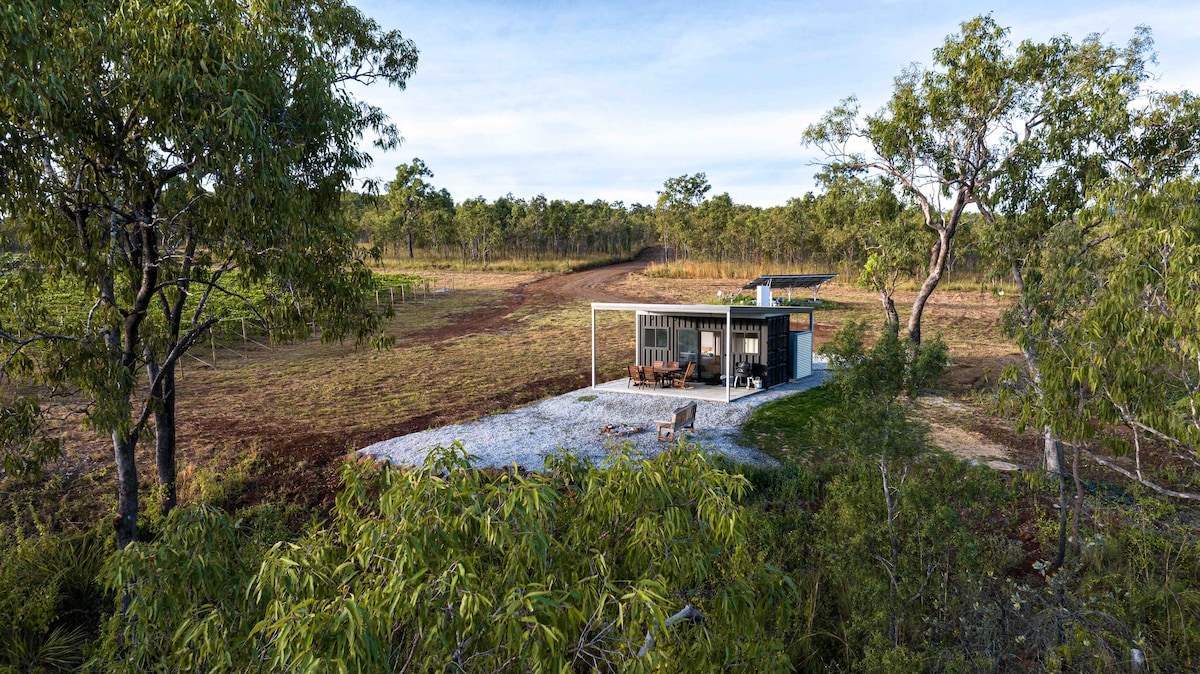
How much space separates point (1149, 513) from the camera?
901 cm

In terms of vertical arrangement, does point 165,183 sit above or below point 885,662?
above

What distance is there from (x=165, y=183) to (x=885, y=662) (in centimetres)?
810

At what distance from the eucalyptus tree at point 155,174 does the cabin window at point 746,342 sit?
40.0 feet

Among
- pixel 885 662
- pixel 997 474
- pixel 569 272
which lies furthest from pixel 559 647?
pixel 569 272

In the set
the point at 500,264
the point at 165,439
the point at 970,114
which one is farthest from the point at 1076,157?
the point at 500,264

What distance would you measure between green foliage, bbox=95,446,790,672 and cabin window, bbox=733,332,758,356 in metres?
14.5

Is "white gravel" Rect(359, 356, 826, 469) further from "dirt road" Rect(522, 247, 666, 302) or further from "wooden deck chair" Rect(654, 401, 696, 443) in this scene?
"dirt road" Rect(522, 247, 666, 302)

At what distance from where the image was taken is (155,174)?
238 inches

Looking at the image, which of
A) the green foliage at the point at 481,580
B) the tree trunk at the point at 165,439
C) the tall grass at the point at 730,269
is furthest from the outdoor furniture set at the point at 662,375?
the tall grass at the point at 730,269

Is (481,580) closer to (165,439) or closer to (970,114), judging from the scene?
(165,439)

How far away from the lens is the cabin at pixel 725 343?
17078 millimetres

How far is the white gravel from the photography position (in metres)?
11.6

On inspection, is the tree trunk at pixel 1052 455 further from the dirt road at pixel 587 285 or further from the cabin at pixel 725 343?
the dirt road at pixel 587 285

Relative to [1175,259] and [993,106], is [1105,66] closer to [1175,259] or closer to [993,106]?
[993,106]
